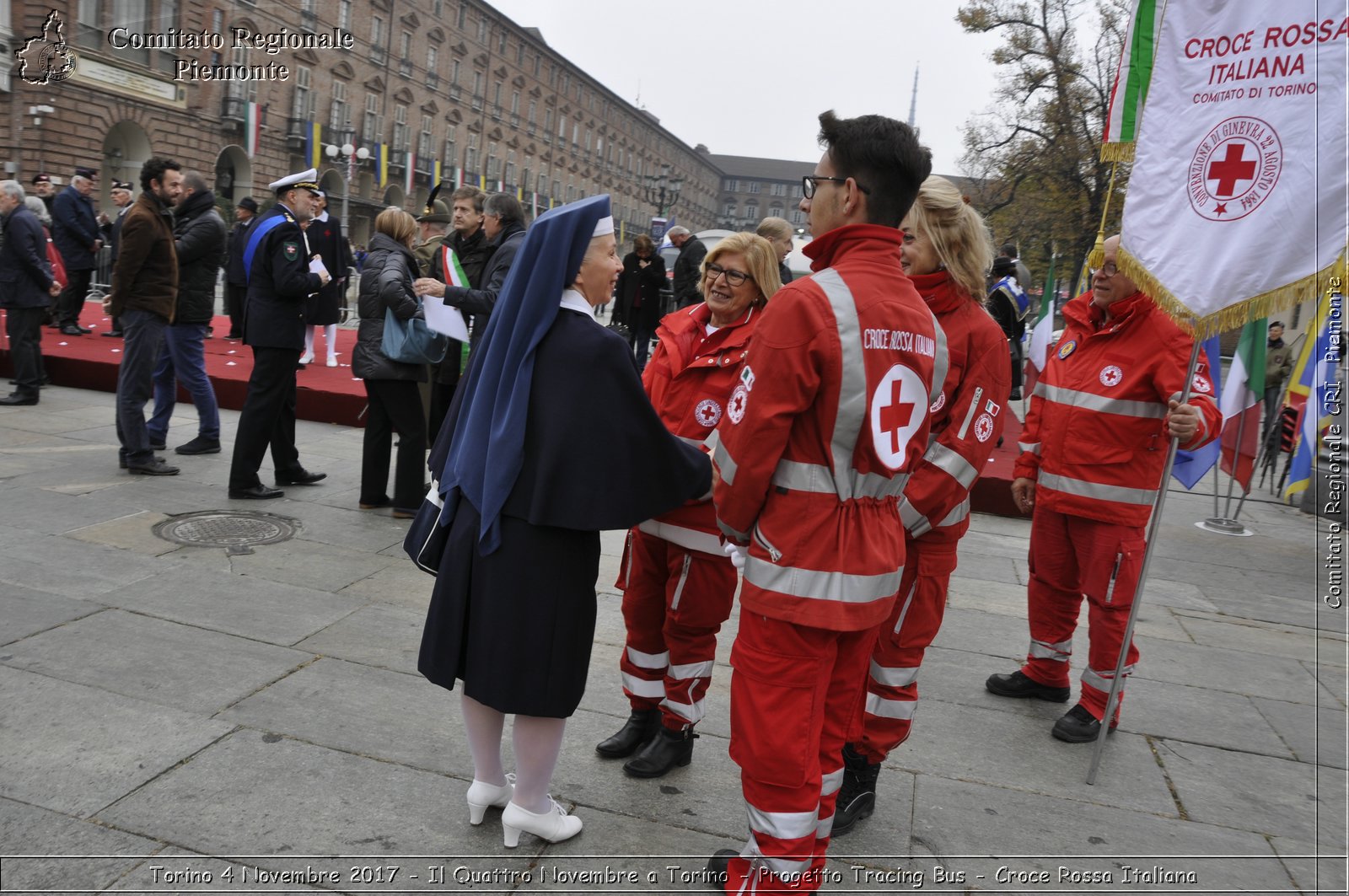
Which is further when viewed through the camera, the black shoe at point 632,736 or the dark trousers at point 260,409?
the dark trousers at point 260,409

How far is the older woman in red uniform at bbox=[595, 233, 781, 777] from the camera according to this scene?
3.21 m

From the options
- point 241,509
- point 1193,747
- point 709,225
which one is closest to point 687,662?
point 1193,747

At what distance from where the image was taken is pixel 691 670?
3303 mm

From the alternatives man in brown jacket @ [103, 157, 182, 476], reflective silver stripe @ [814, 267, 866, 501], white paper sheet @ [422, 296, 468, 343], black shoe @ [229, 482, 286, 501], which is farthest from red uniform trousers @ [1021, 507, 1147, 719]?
man in brown jacket @ [103, 157, 182, 476]

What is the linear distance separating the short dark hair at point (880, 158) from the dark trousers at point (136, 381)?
5863mm

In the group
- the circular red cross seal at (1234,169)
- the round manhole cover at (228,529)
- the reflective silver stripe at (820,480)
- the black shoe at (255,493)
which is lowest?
the round manhole cover at (228,529)

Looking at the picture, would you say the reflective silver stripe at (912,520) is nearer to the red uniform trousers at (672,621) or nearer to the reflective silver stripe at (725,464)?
the red uniform trousers at (672,621)

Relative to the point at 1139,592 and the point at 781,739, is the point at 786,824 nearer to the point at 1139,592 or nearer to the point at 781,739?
the point at 781,739

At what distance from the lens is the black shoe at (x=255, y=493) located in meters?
6.36

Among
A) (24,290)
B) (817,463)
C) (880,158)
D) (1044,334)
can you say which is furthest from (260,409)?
(1044,334)

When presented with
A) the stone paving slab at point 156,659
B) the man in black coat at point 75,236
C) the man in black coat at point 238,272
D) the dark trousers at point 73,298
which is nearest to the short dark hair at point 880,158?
the stone paving slab at point 156,659

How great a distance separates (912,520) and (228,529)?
4304 mm

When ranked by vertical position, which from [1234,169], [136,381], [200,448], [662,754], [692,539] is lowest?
[662,754]

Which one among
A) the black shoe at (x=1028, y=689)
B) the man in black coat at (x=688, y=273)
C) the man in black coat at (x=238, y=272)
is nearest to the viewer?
the black shoe at (x=1028, y=689)
